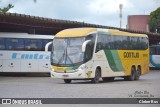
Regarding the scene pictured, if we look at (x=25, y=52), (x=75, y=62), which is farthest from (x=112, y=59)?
(x=25, y=52)

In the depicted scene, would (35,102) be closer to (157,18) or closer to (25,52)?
(25,52)

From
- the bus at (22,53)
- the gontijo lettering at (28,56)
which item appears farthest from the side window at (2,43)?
the gontijo lettering at (28,56)

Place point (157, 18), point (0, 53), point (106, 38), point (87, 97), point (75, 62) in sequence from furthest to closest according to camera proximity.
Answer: point (157, 18) → point (0, 53) → point (106, 38) → point (75, 62) → point (87, 97)

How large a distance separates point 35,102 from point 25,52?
905 inches

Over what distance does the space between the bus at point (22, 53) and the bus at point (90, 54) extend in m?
7.06

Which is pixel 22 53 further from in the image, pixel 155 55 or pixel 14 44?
pixel 155 55

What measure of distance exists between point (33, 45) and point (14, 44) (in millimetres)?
1507

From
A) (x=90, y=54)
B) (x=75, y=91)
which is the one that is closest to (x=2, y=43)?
(x=90, y=54)

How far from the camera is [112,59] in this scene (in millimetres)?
31375

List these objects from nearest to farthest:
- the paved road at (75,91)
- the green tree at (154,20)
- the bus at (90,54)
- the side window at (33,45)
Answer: the paved road at (75,91) < the bus at (90,54) < the side window at (33,45) < the green tree at (154,20)

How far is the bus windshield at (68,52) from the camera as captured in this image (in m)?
27.9

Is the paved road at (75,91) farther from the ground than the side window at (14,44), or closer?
closer

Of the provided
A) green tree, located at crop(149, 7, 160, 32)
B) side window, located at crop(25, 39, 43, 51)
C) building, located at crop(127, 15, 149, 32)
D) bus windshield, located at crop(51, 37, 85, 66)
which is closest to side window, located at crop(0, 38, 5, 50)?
side window, located at crop(25, 39, 43, 51)

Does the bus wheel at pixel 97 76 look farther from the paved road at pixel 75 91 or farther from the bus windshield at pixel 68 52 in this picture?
the paved road at pixel 75 91
